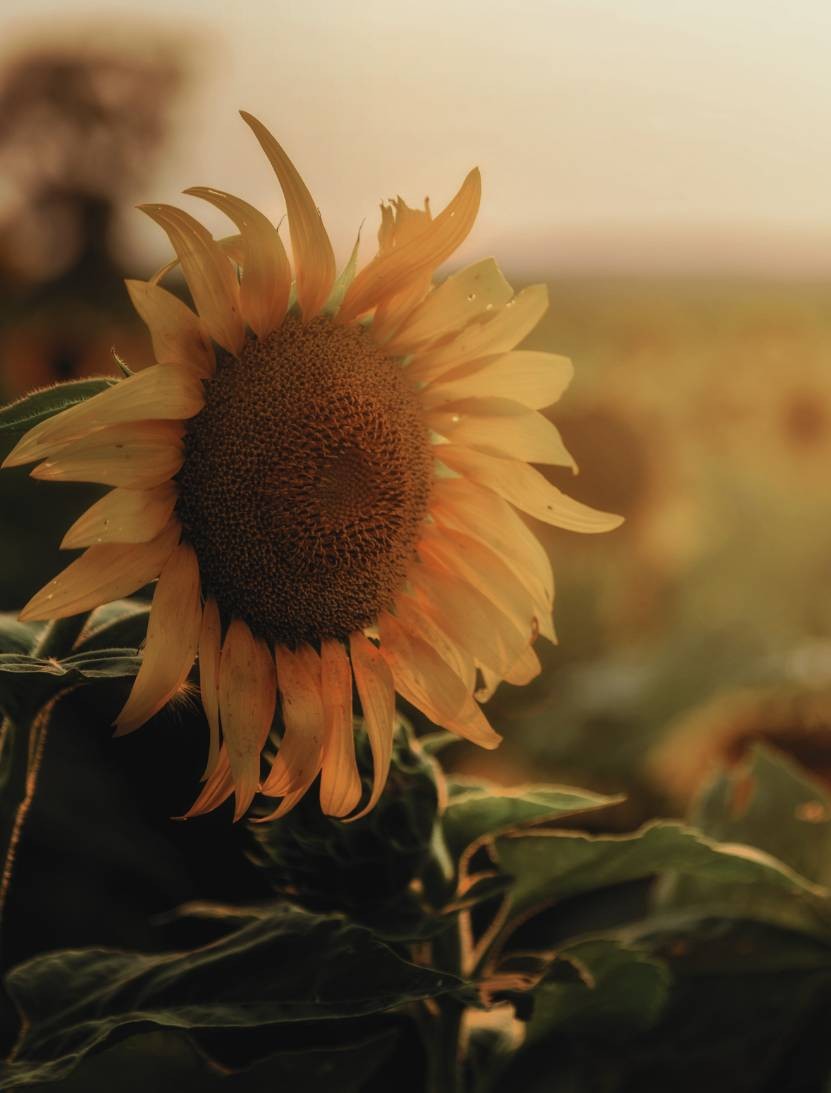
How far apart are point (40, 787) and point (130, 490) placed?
340 millimetres

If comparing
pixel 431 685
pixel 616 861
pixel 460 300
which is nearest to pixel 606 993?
pixel 616 861

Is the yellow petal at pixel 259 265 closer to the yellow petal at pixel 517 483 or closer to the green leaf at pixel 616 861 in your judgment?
the yellow petal at pixel 517 483

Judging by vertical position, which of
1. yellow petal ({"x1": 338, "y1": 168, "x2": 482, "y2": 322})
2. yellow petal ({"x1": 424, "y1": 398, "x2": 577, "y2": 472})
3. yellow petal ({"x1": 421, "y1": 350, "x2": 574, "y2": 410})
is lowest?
yellow petal ({"x1": 424, "y1": 398, "x2": 577, "y2": 472})

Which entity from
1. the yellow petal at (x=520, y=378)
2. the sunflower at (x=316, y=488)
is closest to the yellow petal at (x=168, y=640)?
the sunflower at (x=316, y=488)

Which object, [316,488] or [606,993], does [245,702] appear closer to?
[316,488]

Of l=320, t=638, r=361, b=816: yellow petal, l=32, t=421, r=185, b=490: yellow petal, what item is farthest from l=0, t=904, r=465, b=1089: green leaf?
l=32, t=421, r=185, b=490: yellow petal

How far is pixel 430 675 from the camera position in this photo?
0.39 metres

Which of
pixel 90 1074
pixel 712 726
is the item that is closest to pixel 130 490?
pixel 90 1074

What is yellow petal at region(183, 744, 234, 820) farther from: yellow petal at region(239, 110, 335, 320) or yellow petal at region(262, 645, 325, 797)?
yellow petal at region(239, 110, 335, 320)

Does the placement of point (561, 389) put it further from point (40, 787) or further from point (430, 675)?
point (40, 787)

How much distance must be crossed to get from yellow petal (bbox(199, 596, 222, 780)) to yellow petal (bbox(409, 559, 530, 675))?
0.07 meters

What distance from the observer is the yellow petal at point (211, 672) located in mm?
360

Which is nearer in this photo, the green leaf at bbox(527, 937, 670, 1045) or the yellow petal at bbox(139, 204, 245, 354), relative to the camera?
the yellow petal at bbox(139, 204, 245, 354)

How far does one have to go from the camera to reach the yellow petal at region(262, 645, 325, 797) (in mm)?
369
